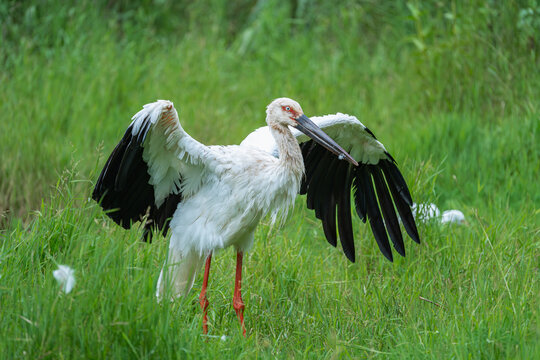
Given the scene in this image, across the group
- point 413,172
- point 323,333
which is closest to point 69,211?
point 323,333

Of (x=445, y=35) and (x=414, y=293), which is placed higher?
(x=445, y=35)

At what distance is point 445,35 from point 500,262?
13.0 feet

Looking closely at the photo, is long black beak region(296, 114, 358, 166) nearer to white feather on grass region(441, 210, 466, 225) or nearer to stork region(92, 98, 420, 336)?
stork region(92, 98, 420, 336)

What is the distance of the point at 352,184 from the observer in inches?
192

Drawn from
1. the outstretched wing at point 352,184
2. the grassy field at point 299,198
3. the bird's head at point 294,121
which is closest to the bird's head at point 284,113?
the bird's head at point 294,121

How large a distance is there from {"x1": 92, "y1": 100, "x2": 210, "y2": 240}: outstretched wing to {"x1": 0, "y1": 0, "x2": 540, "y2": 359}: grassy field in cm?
19

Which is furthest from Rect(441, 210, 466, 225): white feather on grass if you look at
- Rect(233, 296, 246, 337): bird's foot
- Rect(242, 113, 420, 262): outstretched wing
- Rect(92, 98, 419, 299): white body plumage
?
Rect(233, 296, 246, 337): bird's foot

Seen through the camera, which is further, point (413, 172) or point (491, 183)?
point (491, 183)

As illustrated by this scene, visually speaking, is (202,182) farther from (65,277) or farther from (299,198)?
(299,198)

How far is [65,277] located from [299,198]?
289 centimetres

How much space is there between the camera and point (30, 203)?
544 centimetres

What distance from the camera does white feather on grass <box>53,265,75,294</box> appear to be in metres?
2.90

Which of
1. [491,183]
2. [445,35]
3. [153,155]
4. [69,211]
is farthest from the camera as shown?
[445,35]

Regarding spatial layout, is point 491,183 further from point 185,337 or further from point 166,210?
point 185,337
